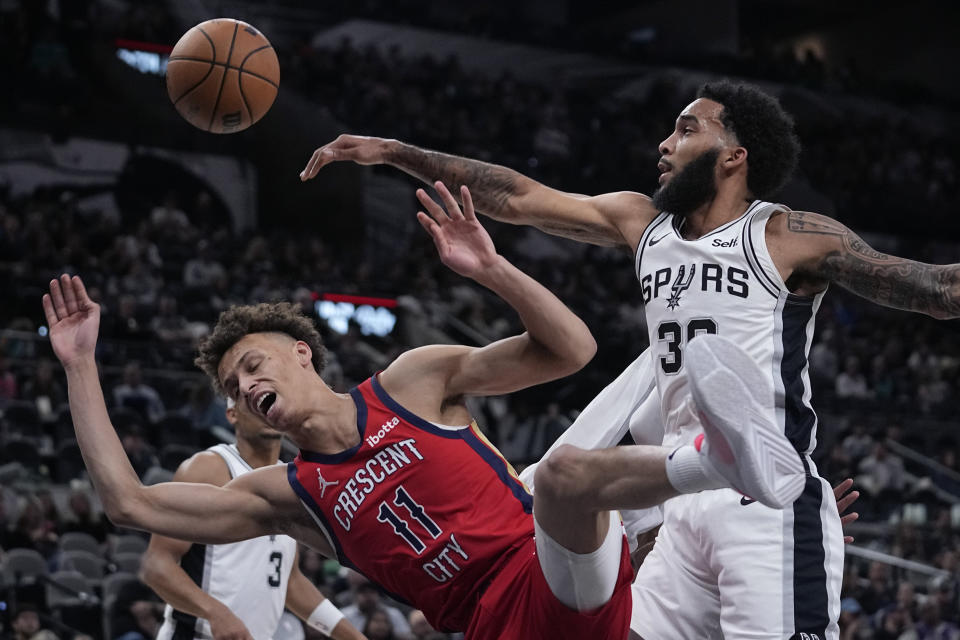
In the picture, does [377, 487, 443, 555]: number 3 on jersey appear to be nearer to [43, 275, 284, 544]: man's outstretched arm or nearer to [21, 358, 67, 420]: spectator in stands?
[43, 275, 284, 544]: man's outstretched arm

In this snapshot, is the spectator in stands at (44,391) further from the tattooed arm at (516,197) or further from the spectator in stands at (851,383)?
the spectator in stands at (851,383)

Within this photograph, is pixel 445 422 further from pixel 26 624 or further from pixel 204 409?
pixel 204 409

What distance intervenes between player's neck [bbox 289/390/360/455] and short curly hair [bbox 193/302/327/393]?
0.39 meters

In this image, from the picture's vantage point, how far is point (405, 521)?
12.2ft

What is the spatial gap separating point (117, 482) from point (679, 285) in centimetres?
193

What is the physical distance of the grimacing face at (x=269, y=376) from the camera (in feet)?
12.6

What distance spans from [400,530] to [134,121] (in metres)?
17.1

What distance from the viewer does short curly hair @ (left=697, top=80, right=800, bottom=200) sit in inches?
164

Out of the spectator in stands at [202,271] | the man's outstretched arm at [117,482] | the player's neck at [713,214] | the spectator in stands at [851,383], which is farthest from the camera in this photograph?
the spectator in stands at [851,383]

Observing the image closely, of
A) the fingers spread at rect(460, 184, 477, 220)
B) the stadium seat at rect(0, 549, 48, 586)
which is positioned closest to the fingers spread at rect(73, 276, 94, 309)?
the fingers spread at rect(460, 184, 477, 220)

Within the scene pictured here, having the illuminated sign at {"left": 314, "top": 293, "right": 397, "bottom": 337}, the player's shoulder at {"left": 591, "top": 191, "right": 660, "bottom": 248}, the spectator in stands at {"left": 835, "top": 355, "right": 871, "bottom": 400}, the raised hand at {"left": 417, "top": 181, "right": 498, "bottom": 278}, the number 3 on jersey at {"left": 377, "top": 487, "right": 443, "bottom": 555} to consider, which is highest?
the raised hand at {"left": 417, "top": 181, "right": 498, "bottom": 278}

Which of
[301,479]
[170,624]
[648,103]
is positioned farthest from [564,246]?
[301,479]

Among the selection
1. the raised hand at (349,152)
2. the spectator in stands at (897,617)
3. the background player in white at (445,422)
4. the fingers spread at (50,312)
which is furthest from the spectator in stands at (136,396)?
the fingers spread at (50,312)

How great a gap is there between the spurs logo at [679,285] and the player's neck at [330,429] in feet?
3.64
